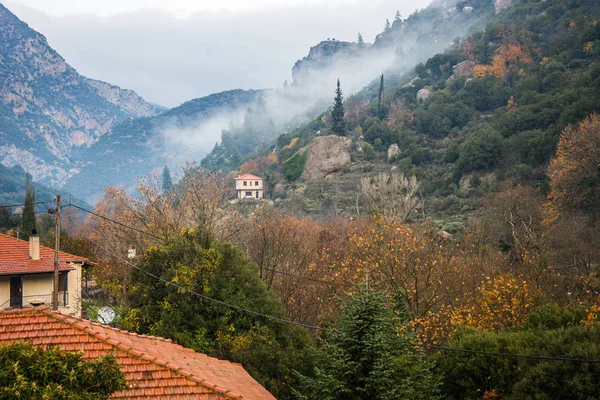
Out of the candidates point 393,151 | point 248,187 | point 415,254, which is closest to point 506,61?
point 393,151

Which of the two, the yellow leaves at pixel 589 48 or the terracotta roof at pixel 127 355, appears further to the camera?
the yellow leaves at pixel 589 48

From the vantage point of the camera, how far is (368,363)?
11109 mm

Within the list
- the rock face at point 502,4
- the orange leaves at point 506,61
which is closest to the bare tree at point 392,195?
the orange leaves at point 506,61

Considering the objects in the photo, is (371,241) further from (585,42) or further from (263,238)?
(585,42)

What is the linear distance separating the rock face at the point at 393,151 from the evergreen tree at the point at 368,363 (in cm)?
5776

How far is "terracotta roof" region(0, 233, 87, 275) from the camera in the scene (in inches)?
870

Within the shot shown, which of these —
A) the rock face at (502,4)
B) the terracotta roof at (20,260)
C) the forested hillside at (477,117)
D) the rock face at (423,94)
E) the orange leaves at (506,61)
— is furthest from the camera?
the rock face at (502,4)

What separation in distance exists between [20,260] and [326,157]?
5318 cm

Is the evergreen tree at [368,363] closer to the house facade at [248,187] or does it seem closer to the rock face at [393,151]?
the rock face at [393,151]

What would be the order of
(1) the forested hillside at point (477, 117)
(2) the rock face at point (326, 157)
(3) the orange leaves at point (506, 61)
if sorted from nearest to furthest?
(1) the forested hillside at point (477, 117) < (2) the rock face at point (326, 157) < (3) the orange leaves at point (506, 61)

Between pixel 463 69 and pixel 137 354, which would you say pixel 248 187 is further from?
pixel 137 354

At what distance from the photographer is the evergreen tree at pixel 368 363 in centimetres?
1073

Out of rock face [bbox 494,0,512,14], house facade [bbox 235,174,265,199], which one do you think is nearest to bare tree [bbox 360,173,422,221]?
house facade [bbox 235,174,265,199]

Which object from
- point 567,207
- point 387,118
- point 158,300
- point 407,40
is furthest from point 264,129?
point 158,300
